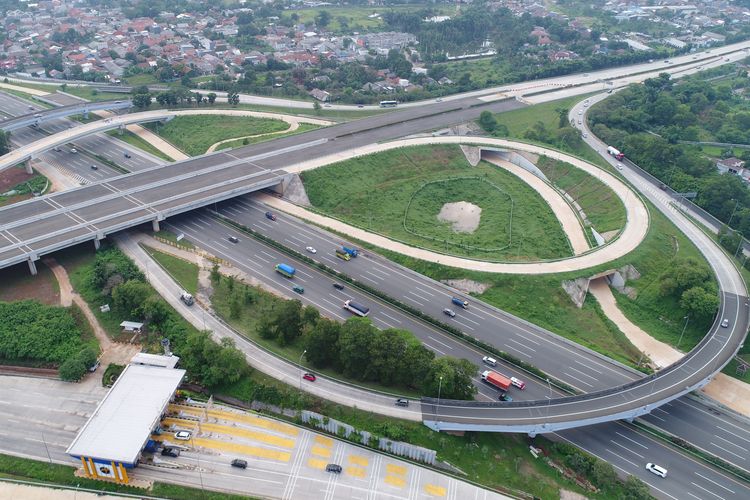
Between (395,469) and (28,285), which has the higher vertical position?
(28,285)

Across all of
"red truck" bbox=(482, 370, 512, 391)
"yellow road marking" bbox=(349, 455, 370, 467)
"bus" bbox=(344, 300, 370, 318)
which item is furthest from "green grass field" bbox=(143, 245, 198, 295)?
"red truck" bbox=(482, 370, 512, 391)

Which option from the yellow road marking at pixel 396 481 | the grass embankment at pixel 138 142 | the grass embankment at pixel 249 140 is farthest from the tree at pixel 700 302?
the grass embankment at pixel 138 142

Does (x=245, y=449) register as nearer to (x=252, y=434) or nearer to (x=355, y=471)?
(x=252, y=434)

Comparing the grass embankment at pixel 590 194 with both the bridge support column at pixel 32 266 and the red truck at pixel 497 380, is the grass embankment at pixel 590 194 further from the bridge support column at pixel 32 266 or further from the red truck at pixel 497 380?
the bridge support column at pixel 32 266

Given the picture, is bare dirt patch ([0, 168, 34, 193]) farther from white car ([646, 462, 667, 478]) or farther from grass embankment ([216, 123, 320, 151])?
white car ([646, 462, 667, 478])

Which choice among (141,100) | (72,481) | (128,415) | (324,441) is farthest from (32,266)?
(141,100)

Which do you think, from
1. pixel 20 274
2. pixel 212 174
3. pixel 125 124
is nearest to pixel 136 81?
pixel 125 124
